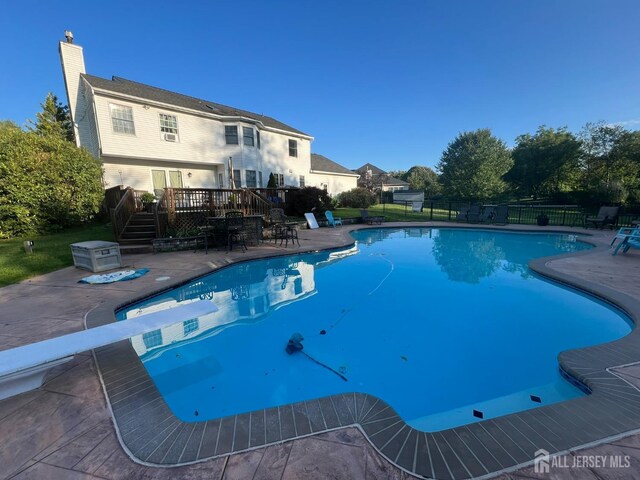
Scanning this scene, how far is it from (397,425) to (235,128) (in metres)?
18.1

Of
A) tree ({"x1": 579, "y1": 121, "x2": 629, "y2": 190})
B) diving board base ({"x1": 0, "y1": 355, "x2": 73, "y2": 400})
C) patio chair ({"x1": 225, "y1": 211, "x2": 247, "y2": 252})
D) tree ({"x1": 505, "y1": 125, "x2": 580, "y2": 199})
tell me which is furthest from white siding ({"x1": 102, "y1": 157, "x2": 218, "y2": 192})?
tree ({"x1": 505, "y1": 125, "x2": 580, "y2": 199})

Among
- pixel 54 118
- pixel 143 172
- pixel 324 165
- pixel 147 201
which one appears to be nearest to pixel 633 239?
pixel 147 201

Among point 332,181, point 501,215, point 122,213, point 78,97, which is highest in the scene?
point 78,97

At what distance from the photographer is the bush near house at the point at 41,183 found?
942cm

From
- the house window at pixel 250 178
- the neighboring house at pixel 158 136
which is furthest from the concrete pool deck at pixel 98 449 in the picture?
the house window at pixel 250 178

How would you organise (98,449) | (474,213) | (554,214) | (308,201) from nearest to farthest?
1. (98,449)
2. (308,201)
3. (474,213)
4. (554,214)

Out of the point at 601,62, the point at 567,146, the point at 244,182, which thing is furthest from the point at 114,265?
the point at 567,146

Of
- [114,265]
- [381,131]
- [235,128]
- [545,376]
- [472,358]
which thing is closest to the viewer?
[545,376]

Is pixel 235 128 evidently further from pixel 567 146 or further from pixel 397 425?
pixel 567 146

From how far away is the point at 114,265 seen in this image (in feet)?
22.4

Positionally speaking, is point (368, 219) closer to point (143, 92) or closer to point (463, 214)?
point (463, 214)

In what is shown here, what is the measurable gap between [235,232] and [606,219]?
1791cm

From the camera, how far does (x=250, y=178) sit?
703 inches

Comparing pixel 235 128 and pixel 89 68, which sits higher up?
pixel 89 68
